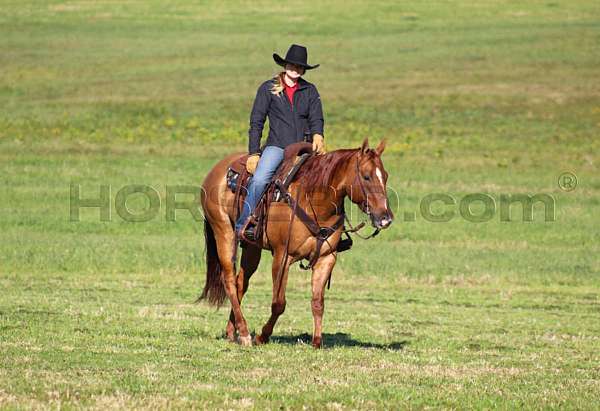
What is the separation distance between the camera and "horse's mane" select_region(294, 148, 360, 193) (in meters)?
12.2

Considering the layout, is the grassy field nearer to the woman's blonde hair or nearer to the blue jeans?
the blue jeans

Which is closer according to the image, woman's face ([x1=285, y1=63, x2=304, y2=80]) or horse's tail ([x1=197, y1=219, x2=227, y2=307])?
woman's face ([x1=285, y1=63, x2=304, y2=80])

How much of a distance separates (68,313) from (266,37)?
5052cm

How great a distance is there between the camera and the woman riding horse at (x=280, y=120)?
1261cm

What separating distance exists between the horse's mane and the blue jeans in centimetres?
29

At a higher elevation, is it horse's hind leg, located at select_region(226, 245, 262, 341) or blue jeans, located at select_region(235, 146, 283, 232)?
blue jeans, located at select_region(235, 146, 283, 232)

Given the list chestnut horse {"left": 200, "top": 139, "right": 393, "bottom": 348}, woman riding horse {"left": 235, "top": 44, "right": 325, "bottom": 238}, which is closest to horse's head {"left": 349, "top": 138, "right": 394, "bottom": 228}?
chestnut horse {"left": 200, "top": 139, "right": 393, "bottom": 348}

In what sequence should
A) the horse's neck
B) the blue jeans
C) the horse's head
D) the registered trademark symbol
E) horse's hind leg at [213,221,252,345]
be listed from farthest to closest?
the registered trademark symbol → horse's hind leg at [213,221,252,345] → the blue jeans → the horse's neck → the horse's head

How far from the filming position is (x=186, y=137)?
1633 inches

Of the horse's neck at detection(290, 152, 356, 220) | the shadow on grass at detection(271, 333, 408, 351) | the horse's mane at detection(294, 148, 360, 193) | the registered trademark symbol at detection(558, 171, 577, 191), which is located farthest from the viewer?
the registered trademark symbol at detection(558, 171, 577, 191)

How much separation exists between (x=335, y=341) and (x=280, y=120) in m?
2.77

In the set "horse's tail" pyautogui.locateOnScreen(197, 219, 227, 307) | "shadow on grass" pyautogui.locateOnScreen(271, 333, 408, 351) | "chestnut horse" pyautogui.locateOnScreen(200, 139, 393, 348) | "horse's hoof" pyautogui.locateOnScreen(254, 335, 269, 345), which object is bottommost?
"shadow on grass" pyautogui.locateOnScreen(271, 333, 408, 351)

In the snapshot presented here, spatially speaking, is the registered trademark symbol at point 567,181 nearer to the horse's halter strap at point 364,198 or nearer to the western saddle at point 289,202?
the western saddle at point 289,202

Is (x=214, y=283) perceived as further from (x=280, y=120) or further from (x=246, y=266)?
(x=280, y=120)
